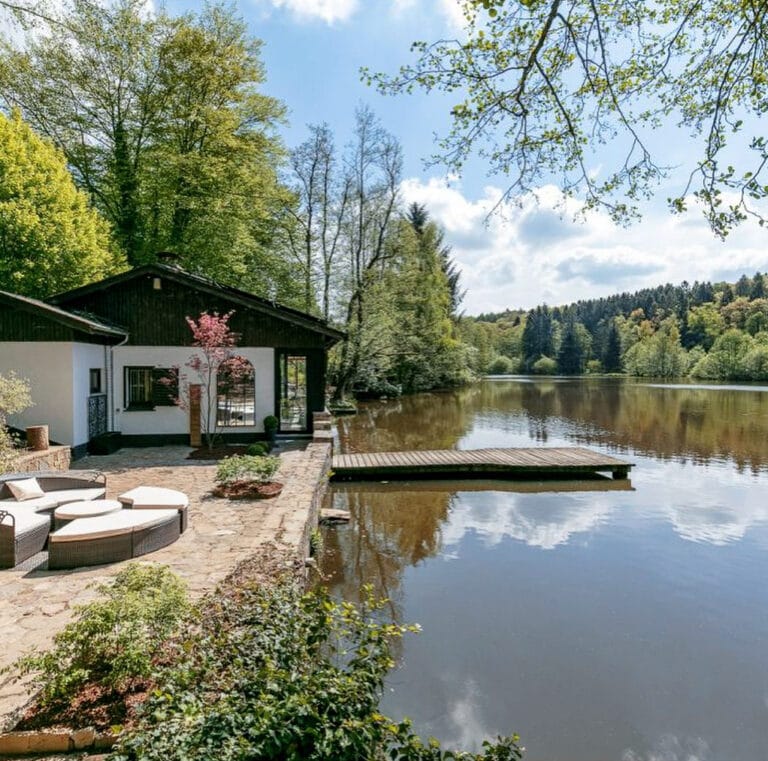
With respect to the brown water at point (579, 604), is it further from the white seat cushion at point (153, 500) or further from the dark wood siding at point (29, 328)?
the dark wood siding at point (29, 328)

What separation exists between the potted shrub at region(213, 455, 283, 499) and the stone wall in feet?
10.4

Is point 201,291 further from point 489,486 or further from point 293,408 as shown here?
point 489,486

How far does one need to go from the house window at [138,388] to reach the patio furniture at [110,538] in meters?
7.58

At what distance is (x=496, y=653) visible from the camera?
5.53 m

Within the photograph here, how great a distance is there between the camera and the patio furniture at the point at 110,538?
5461mm

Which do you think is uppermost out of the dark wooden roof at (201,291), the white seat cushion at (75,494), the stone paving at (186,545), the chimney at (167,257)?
the chimney at (167,257)

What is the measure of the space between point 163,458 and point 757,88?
11.7 metres

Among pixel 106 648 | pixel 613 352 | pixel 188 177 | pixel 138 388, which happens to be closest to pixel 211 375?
pixel 138 388

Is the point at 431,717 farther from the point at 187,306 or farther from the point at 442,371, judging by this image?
the point at 442,371

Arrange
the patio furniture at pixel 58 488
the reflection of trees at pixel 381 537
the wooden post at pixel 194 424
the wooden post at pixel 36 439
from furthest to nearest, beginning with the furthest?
1. the wooden post at pixel 194 424
2. the wooden post at pixel 36 439
3. the reflection of trees at pixel 381 537
4. the patio furniture at pixel 58 488

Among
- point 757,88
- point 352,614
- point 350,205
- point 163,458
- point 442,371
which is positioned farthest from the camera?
point 442,371

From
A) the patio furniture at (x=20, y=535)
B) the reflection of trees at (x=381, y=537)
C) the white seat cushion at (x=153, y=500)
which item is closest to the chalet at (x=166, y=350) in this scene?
the reflection of trees at (x=381, y=537)

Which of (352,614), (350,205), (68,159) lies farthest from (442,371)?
(352,614)

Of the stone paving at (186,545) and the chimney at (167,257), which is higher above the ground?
the chimney at (167,257)
